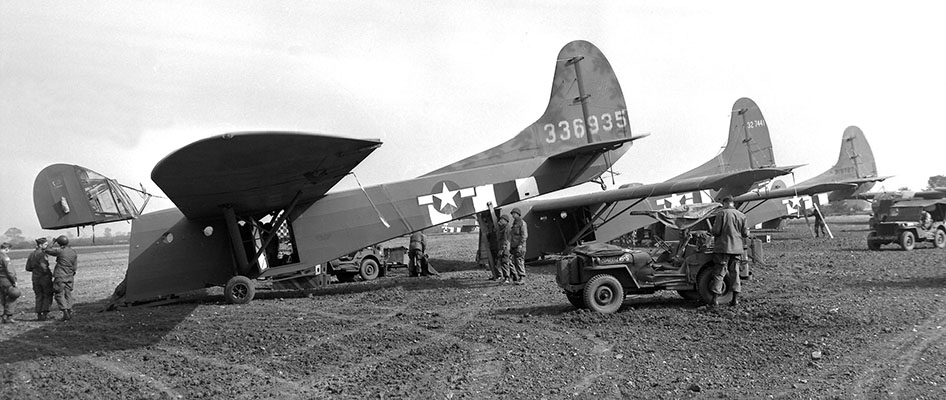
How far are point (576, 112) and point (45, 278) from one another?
10.7 m

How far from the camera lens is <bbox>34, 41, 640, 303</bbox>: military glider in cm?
765

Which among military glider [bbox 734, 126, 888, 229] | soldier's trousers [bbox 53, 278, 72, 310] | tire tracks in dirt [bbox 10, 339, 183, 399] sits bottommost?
military glider [bbox 734, 126, 888, 229]

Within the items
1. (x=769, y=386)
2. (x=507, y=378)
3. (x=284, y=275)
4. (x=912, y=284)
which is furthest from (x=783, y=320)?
(x=284, y=275)

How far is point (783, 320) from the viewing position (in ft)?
22.8

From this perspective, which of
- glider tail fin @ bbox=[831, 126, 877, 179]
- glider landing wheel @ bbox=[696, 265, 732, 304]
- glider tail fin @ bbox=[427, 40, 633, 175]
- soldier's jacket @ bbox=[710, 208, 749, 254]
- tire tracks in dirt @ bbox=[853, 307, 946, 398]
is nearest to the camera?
tire tracks in dirt @ bbox=[853, 307, 946, 398]

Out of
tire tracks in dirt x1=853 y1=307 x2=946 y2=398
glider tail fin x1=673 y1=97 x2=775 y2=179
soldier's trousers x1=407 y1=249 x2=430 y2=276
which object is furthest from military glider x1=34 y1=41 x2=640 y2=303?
glider tail fin x1=673 y1=97 x2=775 y2=179

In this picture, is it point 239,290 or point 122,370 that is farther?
point 239,290

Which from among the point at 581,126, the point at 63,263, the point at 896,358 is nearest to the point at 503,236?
the point at 581,126

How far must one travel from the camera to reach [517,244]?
1232cm

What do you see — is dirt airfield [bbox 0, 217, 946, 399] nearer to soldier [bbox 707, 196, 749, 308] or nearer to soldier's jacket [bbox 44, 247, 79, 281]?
soldier [bbox 707, 196, 749, 308]

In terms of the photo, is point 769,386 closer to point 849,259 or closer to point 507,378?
point 507,378

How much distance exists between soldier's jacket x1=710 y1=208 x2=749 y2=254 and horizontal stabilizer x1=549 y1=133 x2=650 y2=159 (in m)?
3.86

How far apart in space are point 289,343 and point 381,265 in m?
8.18

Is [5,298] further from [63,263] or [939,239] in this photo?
[939,239]
